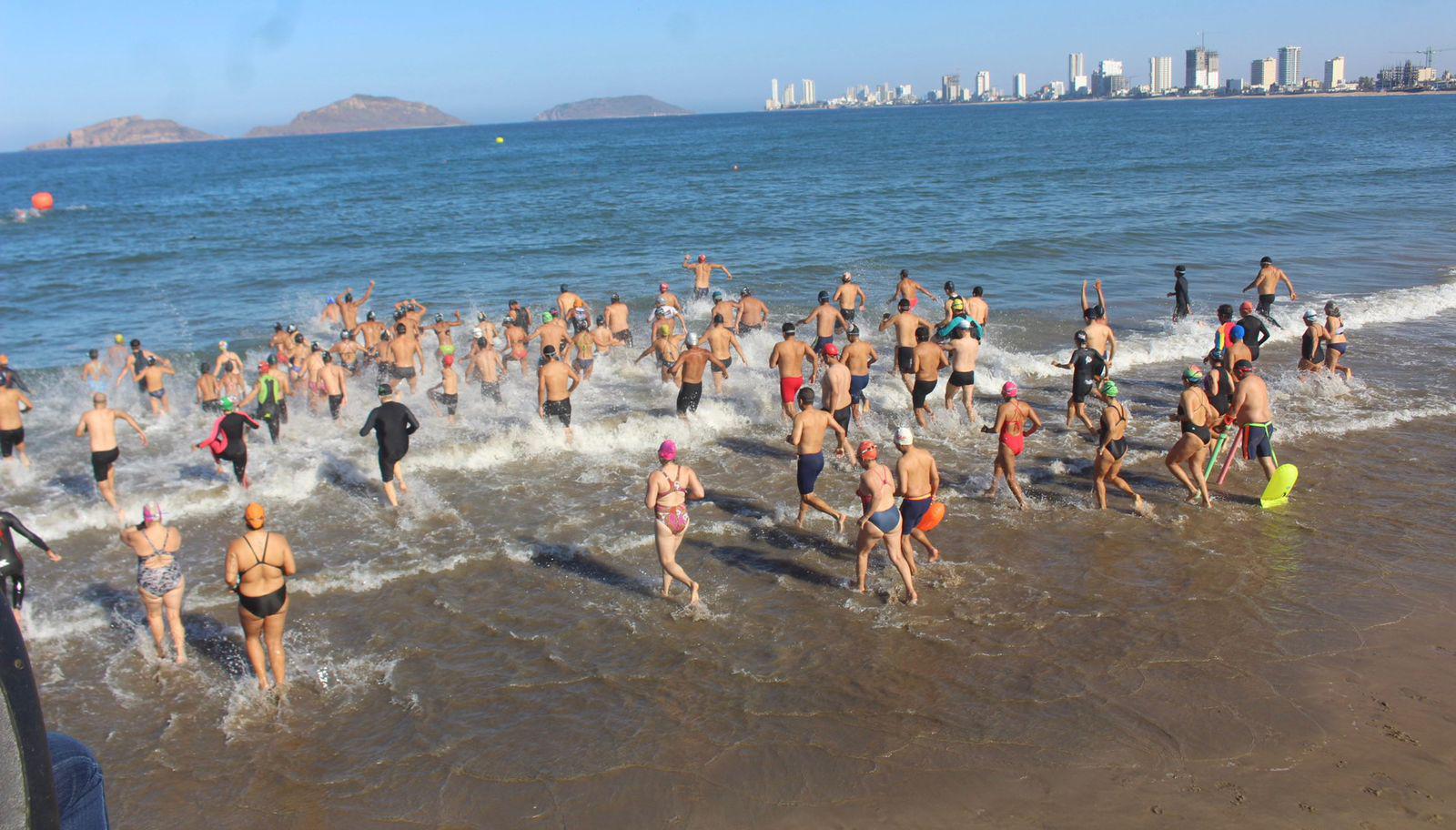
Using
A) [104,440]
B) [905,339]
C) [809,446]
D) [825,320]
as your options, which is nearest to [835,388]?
[809,446]

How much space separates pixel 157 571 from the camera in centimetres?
795

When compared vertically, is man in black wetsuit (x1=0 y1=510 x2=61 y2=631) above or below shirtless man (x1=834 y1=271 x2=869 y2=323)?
below

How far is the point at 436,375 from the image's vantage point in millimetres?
17078

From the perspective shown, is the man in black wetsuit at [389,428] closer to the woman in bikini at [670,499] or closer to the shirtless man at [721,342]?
the woman in bikini at [670,499]

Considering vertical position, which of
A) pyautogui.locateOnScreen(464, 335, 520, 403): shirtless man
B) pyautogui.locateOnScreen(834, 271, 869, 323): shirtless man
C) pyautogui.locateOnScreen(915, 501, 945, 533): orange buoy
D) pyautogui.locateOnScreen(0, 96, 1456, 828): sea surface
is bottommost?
pyautogui.locateOnScreen(0, 96, 1456, 828): sea surface

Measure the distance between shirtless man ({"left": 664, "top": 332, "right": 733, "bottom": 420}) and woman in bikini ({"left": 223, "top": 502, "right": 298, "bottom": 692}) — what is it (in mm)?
6425

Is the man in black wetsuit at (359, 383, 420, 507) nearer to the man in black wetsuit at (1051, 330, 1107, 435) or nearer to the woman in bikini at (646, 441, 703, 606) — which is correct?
the woman in bikini at (646, 441, 703, 606)

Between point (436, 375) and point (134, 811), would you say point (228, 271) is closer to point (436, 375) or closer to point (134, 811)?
point (436, 375)

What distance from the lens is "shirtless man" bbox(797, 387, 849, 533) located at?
9.83 m

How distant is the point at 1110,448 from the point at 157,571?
8742 millimetres

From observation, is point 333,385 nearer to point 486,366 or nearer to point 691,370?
point 486,366

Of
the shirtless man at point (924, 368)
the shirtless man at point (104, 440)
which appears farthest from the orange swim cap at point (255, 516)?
the shirtless man at point (924, 368)

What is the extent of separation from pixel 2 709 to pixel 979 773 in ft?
19.8

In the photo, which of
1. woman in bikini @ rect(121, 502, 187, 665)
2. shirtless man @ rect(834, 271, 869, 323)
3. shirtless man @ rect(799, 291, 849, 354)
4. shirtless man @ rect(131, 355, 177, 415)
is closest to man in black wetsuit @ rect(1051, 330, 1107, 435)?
shirtless man @ rect(799, 291, 849, 354)
